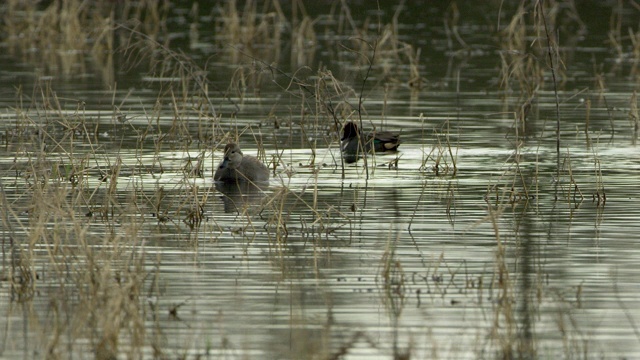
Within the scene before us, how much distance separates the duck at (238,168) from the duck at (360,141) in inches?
92.3

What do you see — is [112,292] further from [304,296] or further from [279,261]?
[279,261]

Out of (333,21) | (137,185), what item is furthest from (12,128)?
(333,21)

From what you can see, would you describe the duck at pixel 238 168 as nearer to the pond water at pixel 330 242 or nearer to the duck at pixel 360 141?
the pond water at pixel 330 242

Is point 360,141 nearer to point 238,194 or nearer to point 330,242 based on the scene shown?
point 238,194

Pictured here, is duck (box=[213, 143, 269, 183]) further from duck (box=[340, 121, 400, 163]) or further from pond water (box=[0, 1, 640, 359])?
duck (box=[340, 121, 400, 163])

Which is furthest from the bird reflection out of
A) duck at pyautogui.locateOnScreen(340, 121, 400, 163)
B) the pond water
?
duck at pyautogui.locateOnScreen(340, 121, 400, 163)

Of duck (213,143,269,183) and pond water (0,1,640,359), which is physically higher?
duck (213,143,269,183)

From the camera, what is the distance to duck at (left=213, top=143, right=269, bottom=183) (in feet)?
53.3

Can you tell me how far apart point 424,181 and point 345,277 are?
5.64 meters

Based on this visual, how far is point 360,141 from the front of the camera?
18.8 metres

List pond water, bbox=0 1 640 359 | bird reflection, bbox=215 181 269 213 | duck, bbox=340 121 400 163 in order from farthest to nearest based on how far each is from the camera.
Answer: duck, bbox=340 121 400 163, bird reflection, bbox=215 181 269 213, pond water, bbox=0 1 640 359

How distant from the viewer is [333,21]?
41219mm

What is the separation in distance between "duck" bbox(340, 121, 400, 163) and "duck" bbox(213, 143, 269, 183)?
7.69ft

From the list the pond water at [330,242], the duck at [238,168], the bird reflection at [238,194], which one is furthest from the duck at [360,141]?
the bird reflection at [238,194]
